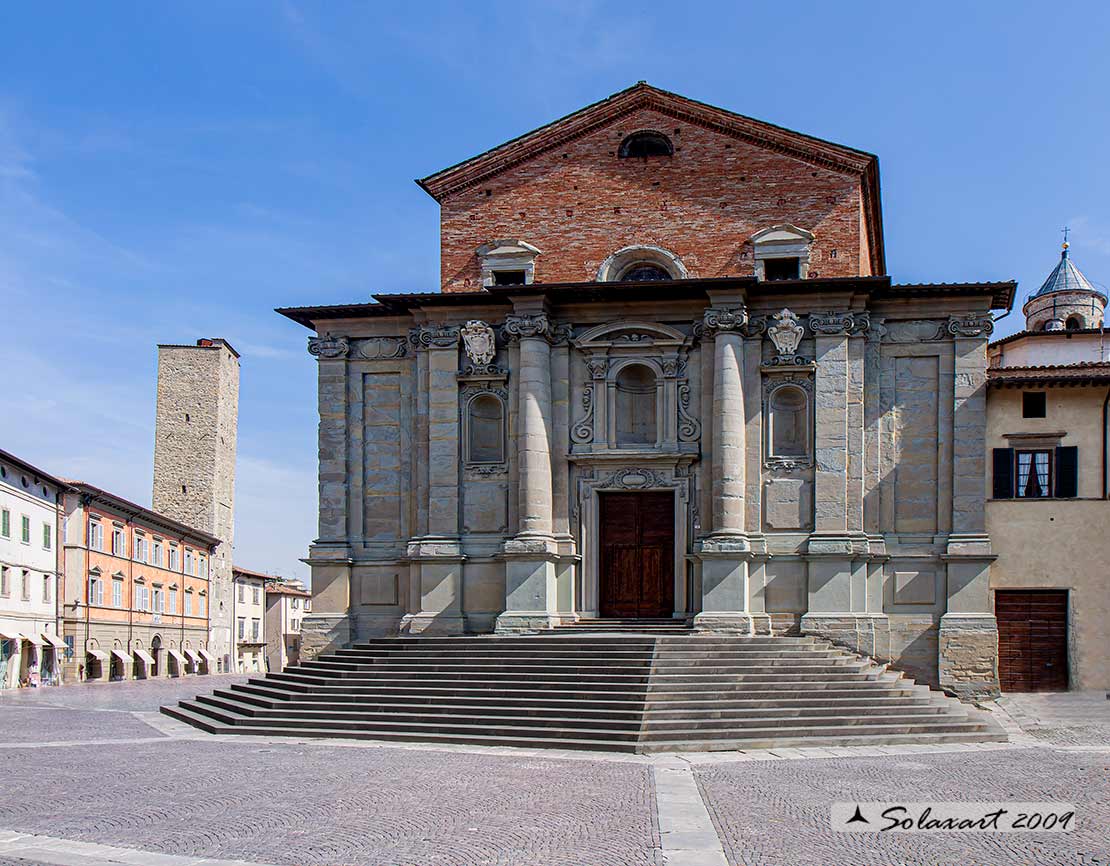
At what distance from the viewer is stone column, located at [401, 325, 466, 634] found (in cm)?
Result: 2658

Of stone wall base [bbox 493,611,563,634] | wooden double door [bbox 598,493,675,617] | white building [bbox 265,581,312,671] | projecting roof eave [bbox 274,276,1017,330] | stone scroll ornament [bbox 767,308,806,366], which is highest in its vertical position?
projecting roof eave [bbox 274,276,1017,330]

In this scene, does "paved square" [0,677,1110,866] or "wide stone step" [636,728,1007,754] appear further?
"wide stone step" [636,728,1007,754]

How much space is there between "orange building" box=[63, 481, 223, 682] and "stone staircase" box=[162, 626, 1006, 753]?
25510 millimetres

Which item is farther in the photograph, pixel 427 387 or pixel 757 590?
pixel 427 387

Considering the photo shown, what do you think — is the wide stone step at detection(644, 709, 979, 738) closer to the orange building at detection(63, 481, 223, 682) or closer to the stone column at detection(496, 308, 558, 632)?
the stone column at detection(496, 308, 558, 632)

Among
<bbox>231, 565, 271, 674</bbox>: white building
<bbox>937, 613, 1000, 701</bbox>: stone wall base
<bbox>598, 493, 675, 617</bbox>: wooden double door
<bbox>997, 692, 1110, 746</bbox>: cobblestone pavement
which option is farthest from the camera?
<bbox>231, 565, 271, 674</bbox>: white building

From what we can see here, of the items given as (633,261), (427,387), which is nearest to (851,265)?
(633,261)

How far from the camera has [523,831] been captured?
39.2 feet

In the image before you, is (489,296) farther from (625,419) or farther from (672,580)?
(672,580)

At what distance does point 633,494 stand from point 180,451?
42380mm

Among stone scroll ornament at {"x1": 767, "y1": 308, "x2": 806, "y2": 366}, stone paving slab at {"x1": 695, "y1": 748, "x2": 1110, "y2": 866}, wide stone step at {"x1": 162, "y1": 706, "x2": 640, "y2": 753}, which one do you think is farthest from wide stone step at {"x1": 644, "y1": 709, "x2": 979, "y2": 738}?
stone scroll ornament at {"x1": 767, "y1": 308, "x2": 806, "y2": 366}

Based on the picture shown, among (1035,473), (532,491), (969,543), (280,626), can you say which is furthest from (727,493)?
(280,626)

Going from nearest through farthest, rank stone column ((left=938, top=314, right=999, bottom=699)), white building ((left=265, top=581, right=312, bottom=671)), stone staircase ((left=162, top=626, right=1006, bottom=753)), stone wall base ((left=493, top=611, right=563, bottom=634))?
Answer: stone staircase ((left=162, top=626, right=1006, bottom=753)) < stone column ((left=938, top=314, right=999, bottom=699)) < stone wall base ((left=493, top=611, right=563, bottom=634)) < white building ((left=265, top=581, right=312, bottom=671))

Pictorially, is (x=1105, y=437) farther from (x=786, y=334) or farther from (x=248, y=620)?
(x=248, y=620)
